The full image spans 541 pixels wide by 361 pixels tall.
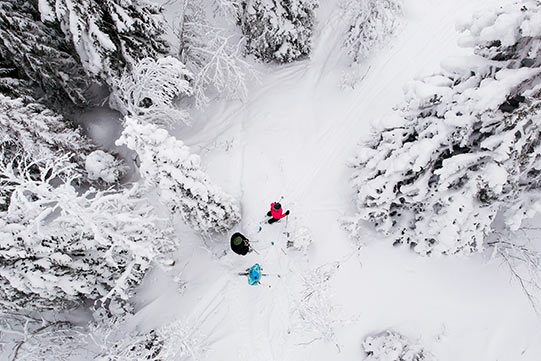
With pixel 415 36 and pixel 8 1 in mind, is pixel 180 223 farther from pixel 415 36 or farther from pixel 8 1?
pixel 415 36

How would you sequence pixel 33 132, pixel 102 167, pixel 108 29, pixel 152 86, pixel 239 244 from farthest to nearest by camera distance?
pixel 102 167, pixel 152 86, pixel 108 29, pixel 33 132, pixel 239 244

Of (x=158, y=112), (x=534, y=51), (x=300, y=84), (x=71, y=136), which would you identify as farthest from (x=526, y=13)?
(x=71, y=136)

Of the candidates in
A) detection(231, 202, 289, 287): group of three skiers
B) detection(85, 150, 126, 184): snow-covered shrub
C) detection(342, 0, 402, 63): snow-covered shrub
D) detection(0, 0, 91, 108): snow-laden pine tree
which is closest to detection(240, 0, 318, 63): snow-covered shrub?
detection(342, 0, 402, 63): snow-covered shrub

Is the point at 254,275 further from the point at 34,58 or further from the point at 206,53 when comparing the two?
the point at 34,58

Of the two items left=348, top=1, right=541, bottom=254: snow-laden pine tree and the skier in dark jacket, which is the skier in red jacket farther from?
left=348, top=1, right=541, bottom=254: snow-laden pine tree

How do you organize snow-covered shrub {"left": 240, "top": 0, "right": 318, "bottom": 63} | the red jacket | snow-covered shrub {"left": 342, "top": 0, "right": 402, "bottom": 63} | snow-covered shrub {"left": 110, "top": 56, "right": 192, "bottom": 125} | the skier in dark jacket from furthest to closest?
1. snow-covered shrub {"left": 240, "top": 0, "right": 318, "bottom": 63}
2. snow-covered shrub {"left": 342, "top": 0, "right": 402, "bottom": 63}
3. snow-covered shrub {"left": 110, "top": 56, "right": 192, "bottom": 125}
4. the red jacket
5. the skier in dark jacket

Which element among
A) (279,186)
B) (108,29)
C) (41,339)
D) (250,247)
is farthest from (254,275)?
(108,29)
